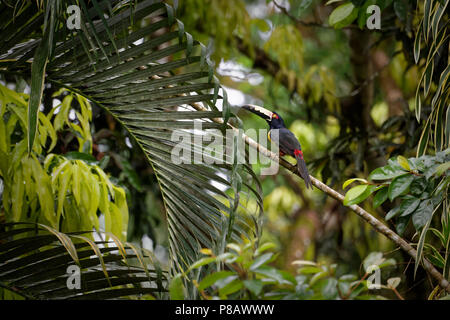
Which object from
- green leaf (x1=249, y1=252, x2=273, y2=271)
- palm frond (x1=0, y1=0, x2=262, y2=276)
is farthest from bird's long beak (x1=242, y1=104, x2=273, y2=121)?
green leaf (x1=249, y1=252, x2=273, y2=271)

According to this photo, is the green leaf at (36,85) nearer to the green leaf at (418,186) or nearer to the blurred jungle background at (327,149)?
the blurred jungle background at (327,149)

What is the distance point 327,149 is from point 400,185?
2.12m

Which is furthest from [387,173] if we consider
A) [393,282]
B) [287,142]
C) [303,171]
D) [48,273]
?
[48,273]

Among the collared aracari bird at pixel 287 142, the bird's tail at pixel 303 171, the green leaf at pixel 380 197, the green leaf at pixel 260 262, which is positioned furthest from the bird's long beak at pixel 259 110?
the green leaf at pixel 260 262

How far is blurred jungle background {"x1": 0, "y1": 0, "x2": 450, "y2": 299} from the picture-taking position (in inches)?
71.4

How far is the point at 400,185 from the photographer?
1.93 m

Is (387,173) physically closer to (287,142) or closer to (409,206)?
(409,206)

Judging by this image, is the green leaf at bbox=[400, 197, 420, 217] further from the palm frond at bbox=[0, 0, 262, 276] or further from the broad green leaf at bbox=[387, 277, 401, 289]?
the palm frond at bbox=[0, 0, 262, 276]

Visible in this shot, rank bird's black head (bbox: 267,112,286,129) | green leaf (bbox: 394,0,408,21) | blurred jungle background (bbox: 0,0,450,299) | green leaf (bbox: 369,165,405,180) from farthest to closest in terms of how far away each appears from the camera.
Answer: bird's black head (bbox: 267,112,286,129)
green leaf (bbox: 394,0,408,21)
green leaf (bbox: 369,165,405,180)
blurred jungle background (bbox: 0,0,450,299)

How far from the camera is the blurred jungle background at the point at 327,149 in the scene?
5.95 feet

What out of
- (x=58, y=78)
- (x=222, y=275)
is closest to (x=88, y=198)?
(x=58, y=78)

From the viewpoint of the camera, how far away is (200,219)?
2.05 meters
